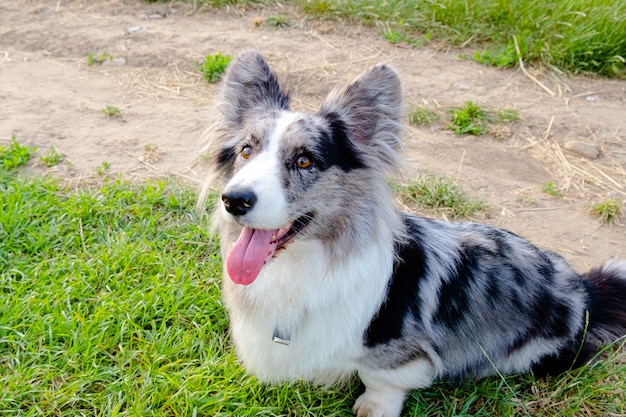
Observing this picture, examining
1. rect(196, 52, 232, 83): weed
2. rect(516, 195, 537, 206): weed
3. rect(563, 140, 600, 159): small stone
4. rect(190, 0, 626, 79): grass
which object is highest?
rect(190, 0, 626, 79): grass

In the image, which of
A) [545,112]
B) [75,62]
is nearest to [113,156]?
[75,62]

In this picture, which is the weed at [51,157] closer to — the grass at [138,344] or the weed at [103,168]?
the weed at [103,168]

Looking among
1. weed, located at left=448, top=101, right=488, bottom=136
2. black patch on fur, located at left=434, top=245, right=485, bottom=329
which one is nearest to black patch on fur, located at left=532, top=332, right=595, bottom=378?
black patch on fur, located at left=434, top=245, right=485, bottom=329

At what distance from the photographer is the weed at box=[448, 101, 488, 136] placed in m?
5.18

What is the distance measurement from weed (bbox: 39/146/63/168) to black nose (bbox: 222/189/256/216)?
2997mm

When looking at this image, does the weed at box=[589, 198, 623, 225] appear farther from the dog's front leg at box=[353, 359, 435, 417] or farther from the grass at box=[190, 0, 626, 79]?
the grass at box=[190, 0, 626, 79]

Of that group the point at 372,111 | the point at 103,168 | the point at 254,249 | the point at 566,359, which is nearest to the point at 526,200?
the point at 566,359

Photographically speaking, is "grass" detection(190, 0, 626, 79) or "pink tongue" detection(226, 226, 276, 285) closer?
"pink tongue" detection(226, 226, 276, 285)

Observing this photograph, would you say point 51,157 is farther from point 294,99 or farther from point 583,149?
point 583,149

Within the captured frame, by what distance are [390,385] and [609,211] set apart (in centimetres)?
259

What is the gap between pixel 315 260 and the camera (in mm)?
2385

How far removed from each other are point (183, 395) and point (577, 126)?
4607mm

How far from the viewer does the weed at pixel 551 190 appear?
4430 millimetres

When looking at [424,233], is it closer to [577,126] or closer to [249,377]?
[249,377]
